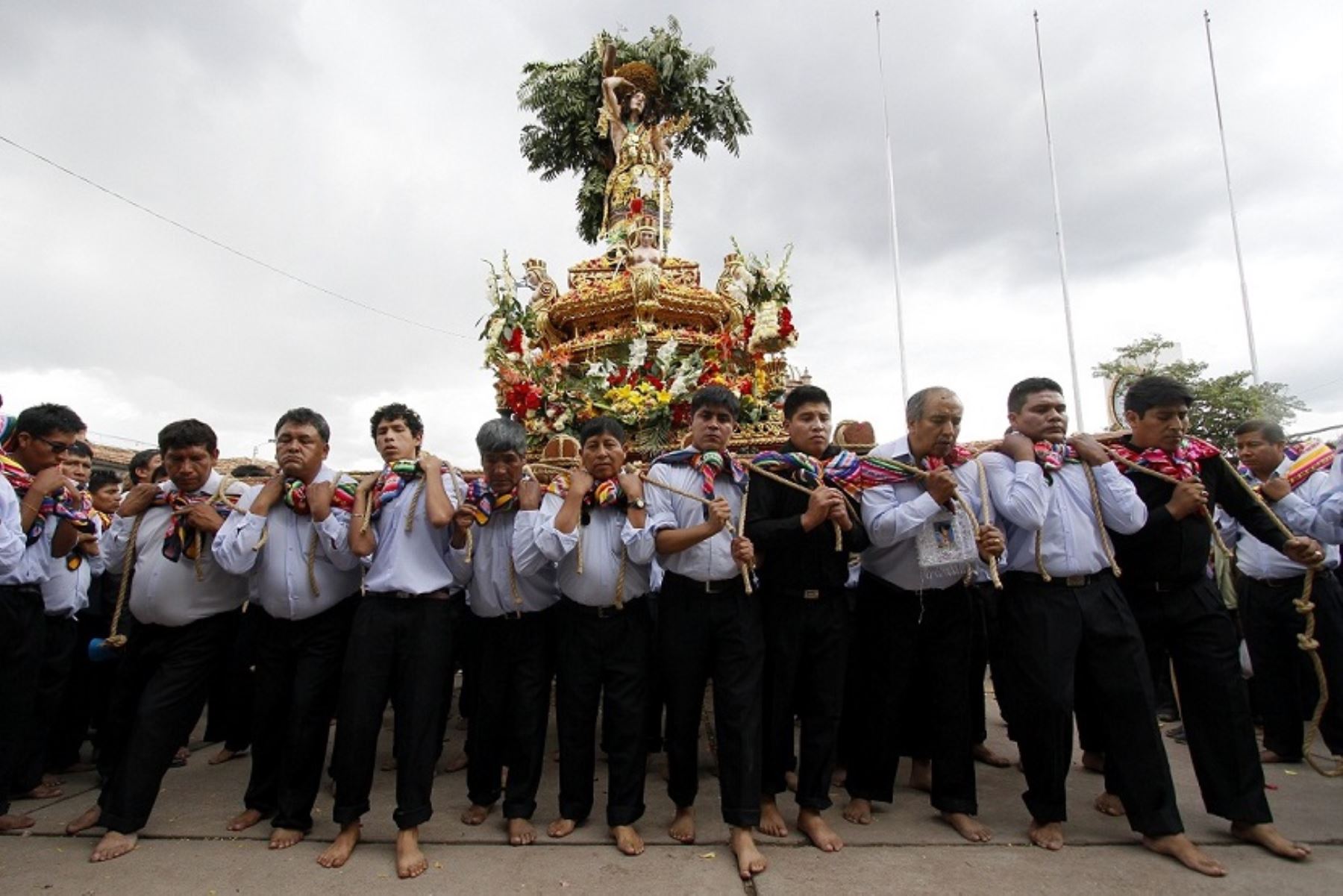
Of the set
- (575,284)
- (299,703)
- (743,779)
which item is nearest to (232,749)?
(299,703)

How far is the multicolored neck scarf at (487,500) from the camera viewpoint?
3.35 metres

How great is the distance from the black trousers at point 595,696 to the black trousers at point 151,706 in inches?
68.0

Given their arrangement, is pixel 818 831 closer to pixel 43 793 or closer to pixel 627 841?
pixel 627 841

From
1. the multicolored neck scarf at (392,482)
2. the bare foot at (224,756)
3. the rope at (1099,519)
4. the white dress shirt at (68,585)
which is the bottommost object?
the bare foot at (224,756)

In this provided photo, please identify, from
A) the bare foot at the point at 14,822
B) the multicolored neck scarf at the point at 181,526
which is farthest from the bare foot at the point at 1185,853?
the bare foot at the point at 14,822

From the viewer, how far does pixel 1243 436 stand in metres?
4.49

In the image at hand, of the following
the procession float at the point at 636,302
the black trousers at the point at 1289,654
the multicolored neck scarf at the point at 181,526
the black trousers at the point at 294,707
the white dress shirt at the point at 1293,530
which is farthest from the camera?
the procession float at the point at 636,302

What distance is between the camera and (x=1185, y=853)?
9.09 feet

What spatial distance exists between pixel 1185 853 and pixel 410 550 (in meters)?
3.54

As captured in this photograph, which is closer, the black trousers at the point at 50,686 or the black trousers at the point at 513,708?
the black trousers at the point at 513,708

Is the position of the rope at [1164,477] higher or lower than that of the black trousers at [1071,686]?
higher

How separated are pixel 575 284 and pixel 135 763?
613 centimetres

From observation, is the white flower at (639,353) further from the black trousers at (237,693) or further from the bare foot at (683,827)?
the bare foot at (683,827)

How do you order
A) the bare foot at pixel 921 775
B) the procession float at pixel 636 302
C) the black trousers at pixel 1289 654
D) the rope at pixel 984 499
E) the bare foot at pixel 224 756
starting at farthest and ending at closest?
1. the procession float at pixel 636 302
2. the bare foot at pixel 224 756
3. the black trousers at pixel 1289 654
4. the bare foot at pixel 921 775
5. the rope at pixel 984 499
